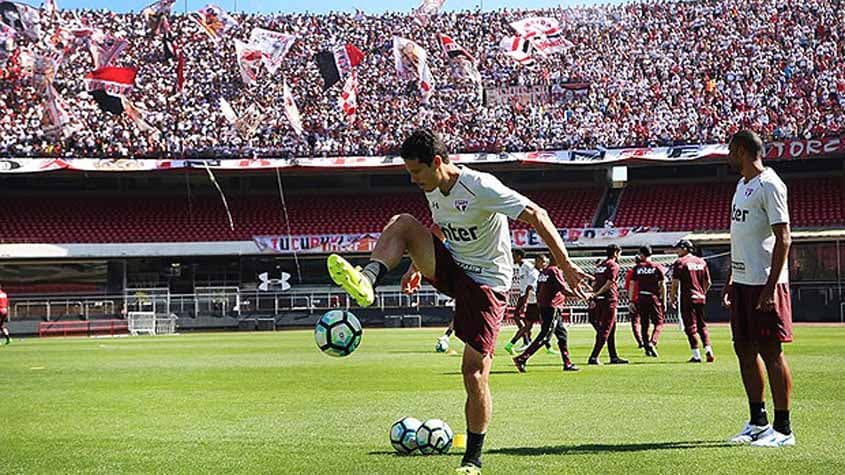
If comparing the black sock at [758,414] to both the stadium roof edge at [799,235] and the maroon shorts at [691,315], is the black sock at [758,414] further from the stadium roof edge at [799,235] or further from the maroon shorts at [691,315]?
the stadium roof edge at [799,235]

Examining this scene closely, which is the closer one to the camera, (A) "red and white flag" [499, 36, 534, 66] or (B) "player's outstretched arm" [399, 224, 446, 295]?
(B) "player's outstretched arm" [399, 224, 446, 295]

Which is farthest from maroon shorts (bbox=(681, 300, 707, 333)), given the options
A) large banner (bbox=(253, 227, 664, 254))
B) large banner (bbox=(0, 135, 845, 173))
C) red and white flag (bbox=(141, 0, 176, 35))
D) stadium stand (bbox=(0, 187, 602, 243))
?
red and white flag (bbox=(141, 0, 176, 35))

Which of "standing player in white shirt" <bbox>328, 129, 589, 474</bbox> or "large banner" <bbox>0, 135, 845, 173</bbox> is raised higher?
"large banner" <bbox>0, 135, 845, 173</bbox>

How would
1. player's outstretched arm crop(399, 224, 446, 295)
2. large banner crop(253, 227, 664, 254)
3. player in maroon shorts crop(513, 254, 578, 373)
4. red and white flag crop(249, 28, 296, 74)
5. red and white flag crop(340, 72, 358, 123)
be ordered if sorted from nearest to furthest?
player's outstretched arm crop(399, 224, 446, 295), player in maroon shorts crop(513, 254, 578, 373), large banner crop(253, 227, 664, 254), red and white flag crop(340, 72, 358, 123), red and white flag crop(249, 28, 296, 74)

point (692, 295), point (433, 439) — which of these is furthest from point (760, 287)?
point (692, 295)

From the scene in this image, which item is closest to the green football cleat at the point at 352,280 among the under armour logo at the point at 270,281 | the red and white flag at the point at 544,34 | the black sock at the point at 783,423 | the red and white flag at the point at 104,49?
the black sock at the point at 783,423

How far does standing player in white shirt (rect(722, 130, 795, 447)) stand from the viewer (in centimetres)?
789

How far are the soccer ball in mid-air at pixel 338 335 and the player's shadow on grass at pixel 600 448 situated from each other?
6.13 ft

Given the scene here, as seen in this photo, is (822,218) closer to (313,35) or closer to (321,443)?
(313,35)

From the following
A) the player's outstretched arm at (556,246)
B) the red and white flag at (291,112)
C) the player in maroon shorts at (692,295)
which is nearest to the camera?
the player's outstretched arm at (556,246)

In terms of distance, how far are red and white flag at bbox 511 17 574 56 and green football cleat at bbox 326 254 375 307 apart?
48.3 m

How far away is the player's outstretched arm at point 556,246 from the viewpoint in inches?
255

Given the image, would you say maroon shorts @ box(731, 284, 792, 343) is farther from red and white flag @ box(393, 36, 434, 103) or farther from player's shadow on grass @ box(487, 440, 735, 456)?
red and white flag @ box(393, 36, 434, 103)

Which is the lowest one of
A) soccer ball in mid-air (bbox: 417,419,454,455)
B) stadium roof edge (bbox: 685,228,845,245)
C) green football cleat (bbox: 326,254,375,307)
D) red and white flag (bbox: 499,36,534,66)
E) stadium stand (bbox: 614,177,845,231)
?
soccer ball in mid-air (bbox: 417,419,454,455)
